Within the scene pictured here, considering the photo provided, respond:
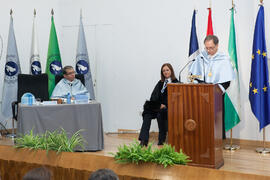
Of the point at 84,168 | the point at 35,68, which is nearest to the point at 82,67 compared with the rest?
the point at 35,68

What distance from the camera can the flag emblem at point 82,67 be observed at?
735cm

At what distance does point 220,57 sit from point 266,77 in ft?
2.64

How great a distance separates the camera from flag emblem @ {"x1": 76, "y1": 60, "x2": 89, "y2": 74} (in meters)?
7.35

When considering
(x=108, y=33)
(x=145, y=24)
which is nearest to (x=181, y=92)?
(x=145, y=24)

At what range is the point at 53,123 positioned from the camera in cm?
557

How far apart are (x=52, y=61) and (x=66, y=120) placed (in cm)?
208

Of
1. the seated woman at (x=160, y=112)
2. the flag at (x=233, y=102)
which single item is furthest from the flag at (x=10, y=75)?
the flag at (x=233, y=102)

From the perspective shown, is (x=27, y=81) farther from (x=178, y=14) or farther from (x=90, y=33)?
(x=178, y=14)

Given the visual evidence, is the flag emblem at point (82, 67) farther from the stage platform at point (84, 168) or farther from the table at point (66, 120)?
the stage platform at point (84, 168)

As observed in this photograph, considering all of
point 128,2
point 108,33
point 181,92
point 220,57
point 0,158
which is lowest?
point 0,158

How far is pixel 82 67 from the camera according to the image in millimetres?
7348

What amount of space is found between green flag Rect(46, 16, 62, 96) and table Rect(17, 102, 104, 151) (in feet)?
6.19

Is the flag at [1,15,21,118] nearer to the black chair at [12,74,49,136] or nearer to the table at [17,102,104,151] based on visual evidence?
the black chair at [12,74,49,136]

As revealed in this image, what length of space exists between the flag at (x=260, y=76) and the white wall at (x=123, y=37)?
2.04ft
